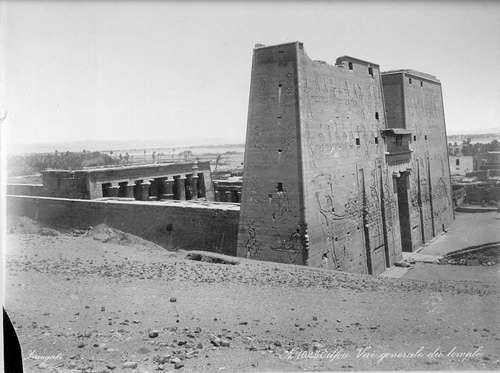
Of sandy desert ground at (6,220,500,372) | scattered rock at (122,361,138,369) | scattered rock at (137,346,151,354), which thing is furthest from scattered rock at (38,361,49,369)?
scattered rock at (137,346,151,354)

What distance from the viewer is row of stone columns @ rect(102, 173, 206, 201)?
24855mm

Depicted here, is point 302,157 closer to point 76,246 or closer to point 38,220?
point 76,246

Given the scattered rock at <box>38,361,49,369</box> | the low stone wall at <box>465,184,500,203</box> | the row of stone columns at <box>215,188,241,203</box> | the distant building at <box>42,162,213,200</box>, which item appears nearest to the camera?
the scattered rock at <box>38,361,49,369</box>

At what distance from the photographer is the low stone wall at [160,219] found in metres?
16.8

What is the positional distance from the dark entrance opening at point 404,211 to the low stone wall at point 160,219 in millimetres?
10376

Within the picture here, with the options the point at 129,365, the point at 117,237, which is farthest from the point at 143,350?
the point at 117,237

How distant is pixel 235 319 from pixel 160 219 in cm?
1030

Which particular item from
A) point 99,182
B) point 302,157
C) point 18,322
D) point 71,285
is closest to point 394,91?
point 302,157

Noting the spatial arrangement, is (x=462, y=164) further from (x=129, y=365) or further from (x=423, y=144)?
(x=129, y=365)

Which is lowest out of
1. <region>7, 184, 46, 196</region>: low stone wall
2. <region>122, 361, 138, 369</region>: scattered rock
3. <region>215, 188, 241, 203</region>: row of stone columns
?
<region>122, 361, 138, 369</region>: scattered rock

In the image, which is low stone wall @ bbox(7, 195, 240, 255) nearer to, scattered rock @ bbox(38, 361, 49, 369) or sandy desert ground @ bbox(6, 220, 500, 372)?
sandy desert ground @ bbox(6, 220, 500, 372)

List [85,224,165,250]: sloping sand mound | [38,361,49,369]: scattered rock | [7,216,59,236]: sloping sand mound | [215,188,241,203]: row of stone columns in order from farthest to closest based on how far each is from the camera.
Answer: [215,188,241,203]: row of stone columns < [7,216,59,236]: sloping sand mound < [85,224,165,250]: sloping sand mound < [38,361,49,369]: scattered rock

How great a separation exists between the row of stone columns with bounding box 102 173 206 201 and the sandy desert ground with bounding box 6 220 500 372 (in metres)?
12.5

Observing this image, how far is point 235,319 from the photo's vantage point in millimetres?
8828
